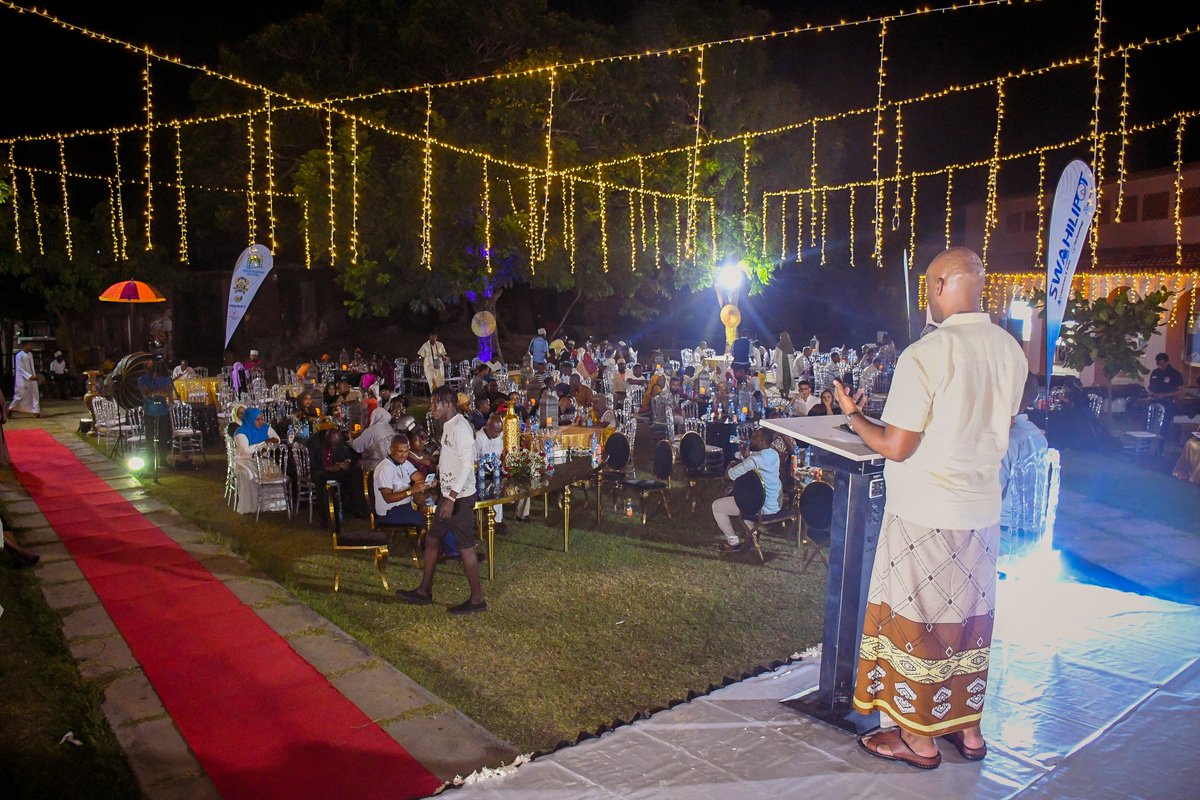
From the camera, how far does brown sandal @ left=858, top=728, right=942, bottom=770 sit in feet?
9.91

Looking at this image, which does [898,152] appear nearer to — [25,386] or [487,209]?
[487,209]

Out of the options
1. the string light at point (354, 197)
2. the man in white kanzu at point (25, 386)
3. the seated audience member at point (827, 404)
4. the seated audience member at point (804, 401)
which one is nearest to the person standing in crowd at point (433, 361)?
the string light at point (354, 197)

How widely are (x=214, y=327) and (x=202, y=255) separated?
2.21 m

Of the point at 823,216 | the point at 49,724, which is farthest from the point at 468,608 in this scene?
the point at 823,216

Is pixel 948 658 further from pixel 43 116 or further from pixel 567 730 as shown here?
pixel 43 116

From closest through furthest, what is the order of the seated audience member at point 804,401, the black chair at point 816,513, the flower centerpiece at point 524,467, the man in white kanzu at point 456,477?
the man in white kanzu at point 456,477 → the black chair at point 816,513 → the flower centerpiece at point 524,467 → the seated audience member at point 804,401

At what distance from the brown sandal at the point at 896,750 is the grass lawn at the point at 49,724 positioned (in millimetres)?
3228

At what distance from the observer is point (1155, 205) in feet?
57.7

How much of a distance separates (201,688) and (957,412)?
4.38 metres

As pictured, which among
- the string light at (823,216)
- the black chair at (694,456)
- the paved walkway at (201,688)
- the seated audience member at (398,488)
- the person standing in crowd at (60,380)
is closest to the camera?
the paved walkway at (201,688)

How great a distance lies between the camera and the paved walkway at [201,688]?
401 cm

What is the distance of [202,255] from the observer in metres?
25.4

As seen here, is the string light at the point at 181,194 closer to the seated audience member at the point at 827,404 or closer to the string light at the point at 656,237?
the string light at the point at 656,237

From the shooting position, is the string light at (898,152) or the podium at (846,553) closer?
the podium at (846,553)
